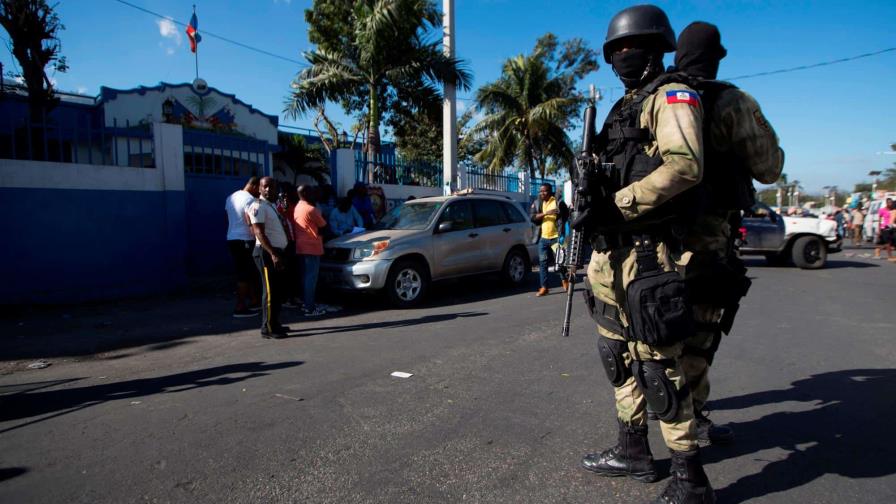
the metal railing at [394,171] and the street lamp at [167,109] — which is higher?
the street lamp at [167,109]

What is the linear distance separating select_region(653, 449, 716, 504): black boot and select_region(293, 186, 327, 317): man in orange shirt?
5.31 meters

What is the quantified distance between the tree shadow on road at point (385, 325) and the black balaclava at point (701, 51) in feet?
14.4

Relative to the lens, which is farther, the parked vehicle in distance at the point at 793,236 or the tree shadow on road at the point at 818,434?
the parked vehicle in distance at the point at 793,236

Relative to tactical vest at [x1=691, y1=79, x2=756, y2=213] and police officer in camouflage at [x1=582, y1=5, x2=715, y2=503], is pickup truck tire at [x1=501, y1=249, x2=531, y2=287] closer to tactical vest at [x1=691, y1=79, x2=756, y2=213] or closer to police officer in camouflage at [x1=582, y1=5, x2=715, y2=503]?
police officer in camouflage at [x1=582, y1=5, x2=715, y2=503]

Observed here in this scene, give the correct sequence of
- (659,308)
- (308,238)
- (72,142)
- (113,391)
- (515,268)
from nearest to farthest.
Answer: (659,308) → (113,391) → (308,238) → (72,142) → (515,268)

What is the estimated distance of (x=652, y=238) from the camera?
2387mm

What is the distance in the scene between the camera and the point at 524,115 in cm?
2097

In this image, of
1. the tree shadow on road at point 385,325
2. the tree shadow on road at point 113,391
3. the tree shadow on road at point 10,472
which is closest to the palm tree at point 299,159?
the tree shadow on road at point 385,325

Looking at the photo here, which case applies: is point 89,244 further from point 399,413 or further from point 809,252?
point 809,252

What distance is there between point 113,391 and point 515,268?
6.37 meters

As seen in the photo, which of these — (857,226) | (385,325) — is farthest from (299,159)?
(857,226)

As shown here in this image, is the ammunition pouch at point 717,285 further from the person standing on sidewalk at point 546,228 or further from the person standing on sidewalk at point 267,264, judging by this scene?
the person standing on sidewalk at point 546,228

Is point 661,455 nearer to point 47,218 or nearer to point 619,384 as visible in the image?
point 619,384

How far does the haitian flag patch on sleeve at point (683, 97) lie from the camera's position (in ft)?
7.41
